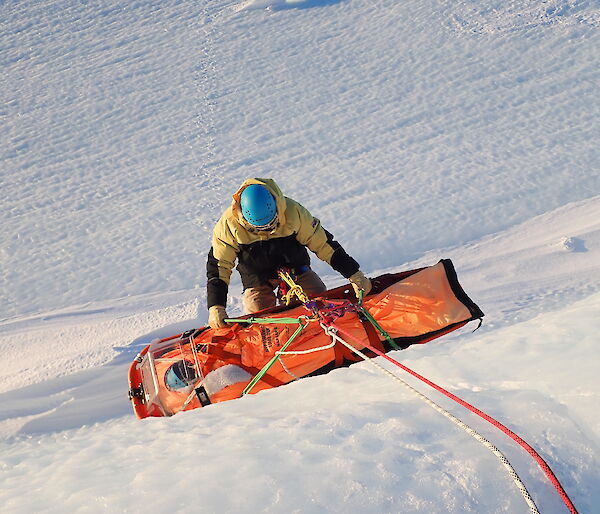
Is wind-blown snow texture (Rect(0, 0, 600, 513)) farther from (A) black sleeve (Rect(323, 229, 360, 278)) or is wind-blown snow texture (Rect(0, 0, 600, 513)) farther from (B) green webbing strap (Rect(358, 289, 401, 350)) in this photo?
(A) black sleeve (Rect(323, 229, 360, 278))

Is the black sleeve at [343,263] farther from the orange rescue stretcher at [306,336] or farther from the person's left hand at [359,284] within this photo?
the orange rescue stretcher at [306,336]

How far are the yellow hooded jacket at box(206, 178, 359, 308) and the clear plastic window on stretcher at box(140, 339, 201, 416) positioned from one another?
1.16 feet

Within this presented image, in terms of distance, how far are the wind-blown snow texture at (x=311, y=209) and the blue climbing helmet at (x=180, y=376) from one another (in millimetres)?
383

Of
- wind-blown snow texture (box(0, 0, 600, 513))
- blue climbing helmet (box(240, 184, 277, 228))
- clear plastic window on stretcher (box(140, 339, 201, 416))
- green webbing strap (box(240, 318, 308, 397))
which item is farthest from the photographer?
clear plastic window on stretcher (box(140, 339, 201, 416))

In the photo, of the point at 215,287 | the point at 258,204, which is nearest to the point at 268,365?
the point at 215,287

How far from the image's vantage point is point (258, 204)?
3.00m

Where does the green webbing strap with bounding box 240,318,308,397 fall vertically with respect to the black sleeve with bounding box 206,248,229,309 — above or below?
below

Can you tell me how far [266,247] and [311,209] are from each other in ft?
7.82

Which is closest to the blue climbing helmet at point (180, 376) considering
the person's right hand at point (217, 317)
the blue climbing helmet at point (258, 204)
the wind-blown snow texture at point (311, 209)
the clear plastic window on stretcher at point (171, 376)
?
the clear plastic window on stretcher at point (171, 376)

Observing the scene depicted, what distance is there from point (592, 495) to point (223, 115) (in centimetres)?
627

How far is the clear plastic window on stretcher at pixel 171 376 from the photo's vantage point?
3.40 m

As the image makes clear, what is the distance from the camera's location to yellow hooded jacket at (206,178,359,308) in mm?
3217

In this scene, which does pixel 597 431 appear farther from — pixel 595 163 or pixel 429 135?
pixel 429 135

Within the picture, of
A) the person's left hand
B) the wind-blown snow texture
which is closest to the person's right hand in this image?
the wind-blown snow texture
